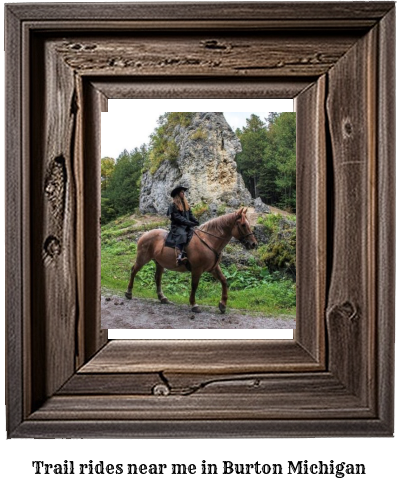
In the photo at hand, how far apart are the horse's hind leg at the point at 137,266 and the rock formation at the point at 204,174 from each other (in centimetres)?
14

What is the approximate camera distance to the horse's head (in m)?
1.53

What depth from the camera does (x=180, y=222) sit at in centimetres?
154

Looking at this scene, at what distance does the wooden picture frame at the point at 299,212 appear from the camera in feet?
4.75

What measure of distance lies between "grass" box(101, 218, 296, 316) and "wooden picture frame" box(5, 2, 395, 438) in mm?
57

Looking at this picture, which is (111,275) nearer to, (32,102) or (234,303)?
(234,303)

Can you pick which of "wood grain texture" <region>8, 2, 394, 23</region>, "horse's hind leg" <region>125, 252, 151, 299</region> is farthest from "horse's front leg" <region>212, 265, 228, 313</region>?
"wood grain texture" <region>8, 2, 394, 23</region>

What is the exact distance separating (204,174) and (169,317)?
45 cm

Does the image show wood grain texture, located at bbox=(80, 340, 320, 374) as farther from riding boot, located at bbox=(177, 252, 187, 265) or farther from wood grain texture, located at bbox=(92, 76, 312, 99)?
wood grain texture, located at bbox=(92, 76, 312, 99)

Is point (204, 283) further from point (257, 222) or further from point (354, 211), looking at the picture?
point (354, 211)

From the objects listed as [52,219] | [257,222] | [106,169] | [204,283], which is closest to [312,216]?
[257,222]

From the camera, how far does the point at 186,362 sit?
1.50m

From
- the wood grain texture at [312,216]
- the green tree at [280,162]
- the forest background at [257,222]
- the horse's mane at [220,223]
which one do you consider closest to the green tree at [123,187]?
the forest background at [257,222]
